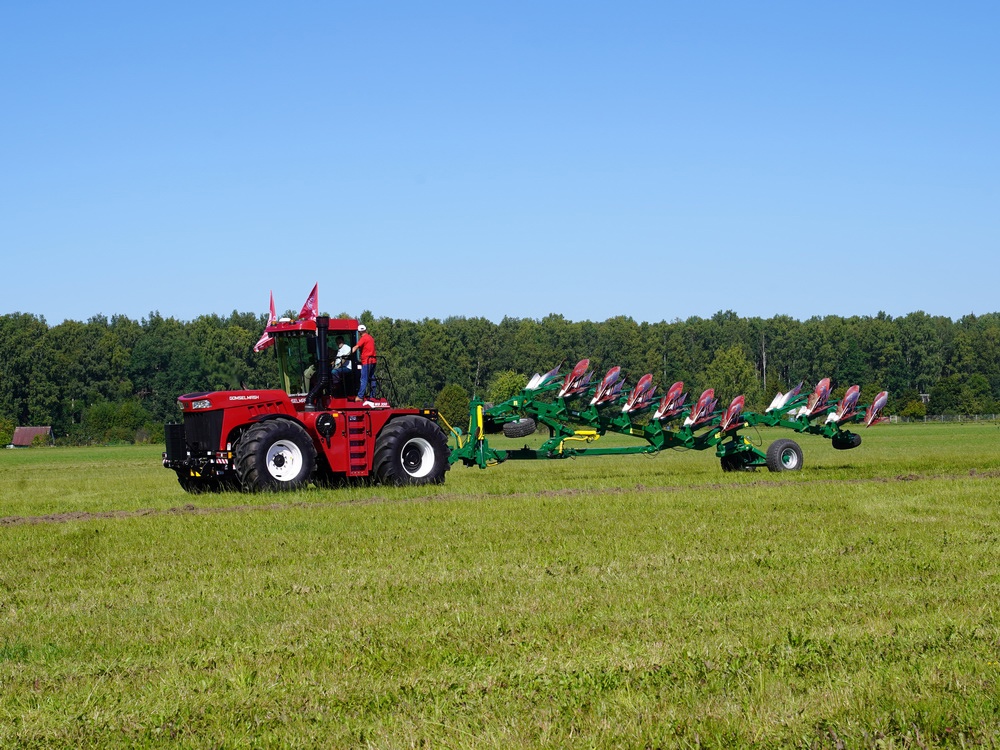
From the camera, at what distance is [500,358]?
4806 inches

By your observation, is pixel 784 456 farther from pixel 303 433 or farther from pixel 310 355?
pixel 303 433

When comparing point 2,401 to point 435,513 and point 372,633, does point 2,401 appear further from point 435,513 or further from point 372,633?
point 372,633

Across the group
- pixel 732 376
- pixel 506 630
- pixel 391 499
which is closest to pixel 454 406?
pixel 732 376

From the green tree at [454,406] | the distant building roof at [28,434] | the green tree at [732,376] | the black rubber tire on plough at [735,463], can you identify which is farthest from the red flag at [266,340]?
the green tree at [732,376]

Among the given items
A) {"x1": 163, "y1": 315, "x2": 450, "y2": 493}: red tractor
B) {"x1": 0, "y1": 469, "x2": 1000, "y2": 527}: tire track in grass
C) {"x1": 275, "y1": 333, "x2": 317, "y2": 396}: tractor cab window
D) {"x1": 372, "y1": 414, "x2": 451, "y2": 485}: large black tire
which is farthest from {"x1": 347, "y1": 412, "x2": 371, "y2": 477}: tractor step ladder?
{"x1": 0, "y1": 469, "x2": 1000, "y2": 527}: tire track in grass

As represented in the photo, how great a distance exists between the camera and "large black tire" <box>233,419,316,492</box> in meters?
18.2

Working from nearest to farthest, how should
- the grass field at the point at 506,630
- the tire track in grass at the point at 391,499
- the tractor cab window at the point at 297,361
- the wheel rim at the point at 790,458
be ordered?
the grass field at the point at 506,630 < the tire track in grass at the point at 391,499 < the tractor cab window at the point at 297,361 < the wheel rim at the point at 790,458

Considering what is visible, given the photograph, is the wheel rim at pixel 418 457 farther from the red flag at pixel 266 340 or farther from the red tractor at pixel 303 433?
the red flag at pixel 266 340

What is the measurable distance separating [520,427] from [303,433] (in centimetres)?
530

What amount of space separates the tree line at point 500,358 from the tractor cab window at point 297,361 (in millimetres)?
51648

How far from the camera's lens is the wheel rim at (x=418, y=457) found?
795 inches

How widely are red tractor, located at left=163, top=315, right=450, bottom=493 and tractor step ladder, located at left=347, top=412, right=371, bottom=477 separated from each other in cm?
2

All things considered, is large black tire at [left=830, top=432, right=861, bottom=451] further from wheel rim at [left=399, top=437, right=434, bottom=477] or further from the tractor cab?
the tractor cab

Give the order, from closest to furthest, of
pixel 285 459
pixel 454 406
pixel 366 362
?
pixel 285 459 < pixel 366 362 < pixel 454 406
